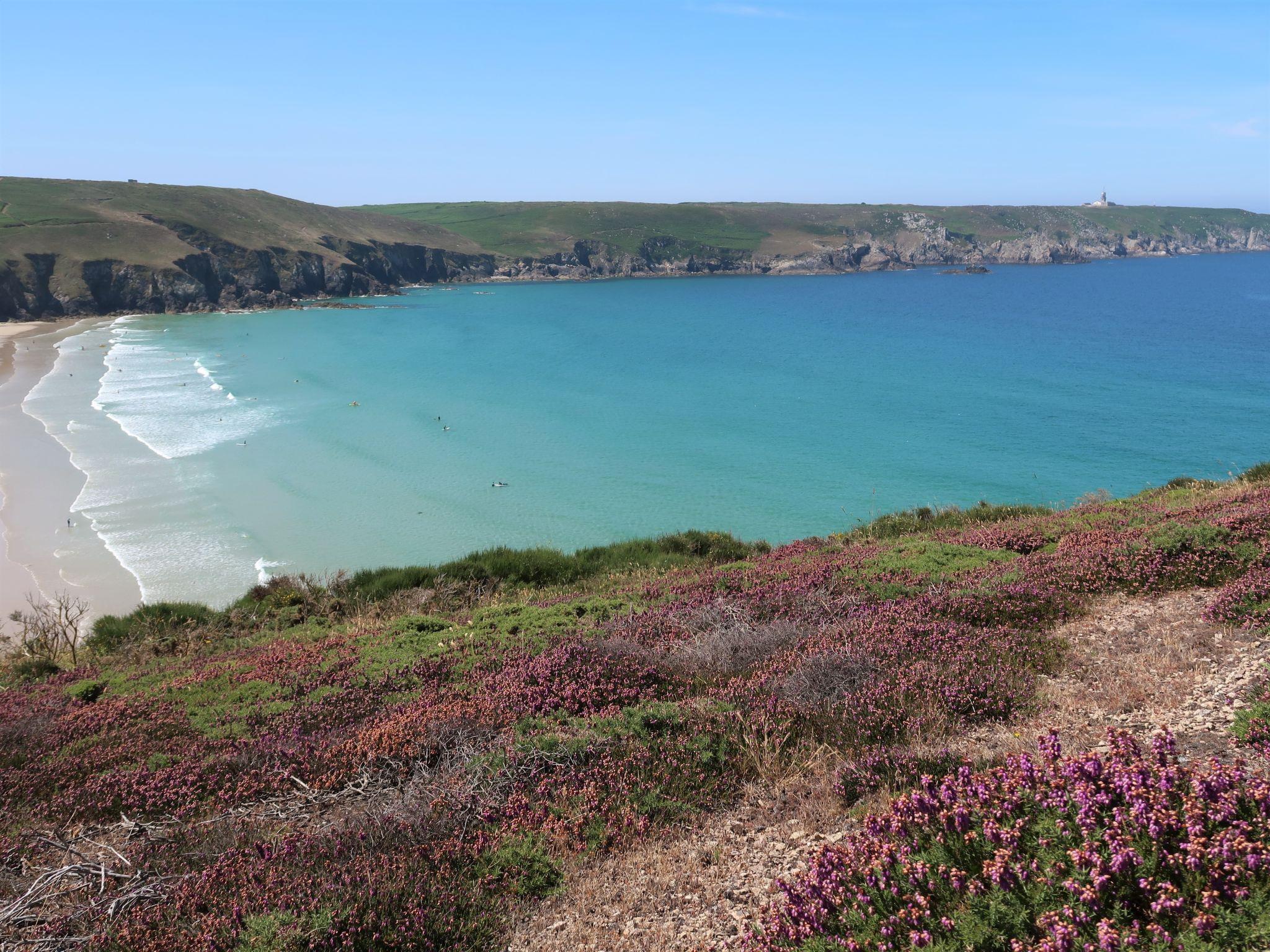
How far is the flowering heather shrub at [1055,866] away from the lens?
11.4 feet

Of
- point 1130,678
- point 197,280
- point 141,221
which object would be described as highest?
point 141,221

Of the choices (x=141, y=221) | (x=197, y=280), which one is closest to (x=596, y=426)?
(x=197, y=280)

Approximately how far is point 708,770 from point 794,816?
0.92m

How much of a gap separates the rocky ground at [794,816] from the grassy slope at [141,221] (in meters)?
141

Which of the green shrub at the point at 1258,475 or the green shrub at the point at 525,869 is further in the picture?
the green shrub at the point at 1258,475

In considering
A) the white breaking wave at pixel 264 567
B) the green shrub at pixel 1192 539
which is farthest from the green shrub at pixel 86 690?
the white breaking wave at pixel 264 567

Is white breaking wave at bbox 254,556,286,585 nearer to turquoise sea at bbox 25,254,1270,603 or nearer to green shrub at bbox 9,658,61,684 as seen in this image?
turquoise sea at bbox 25,254,1270,603

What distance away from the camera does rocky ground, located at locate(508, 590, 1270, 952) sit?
4879 millimetres

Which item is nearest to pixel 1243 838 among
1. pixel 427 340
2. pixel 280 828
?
pixel 280 828

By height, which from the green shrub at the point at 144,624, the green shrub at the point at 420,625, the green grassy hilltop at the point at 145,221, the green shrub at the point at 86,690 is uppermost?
the green grassy hilltop at the point at 145,221

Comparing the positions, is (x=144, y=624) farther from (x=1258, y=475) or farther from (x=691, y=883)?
(x=1258, y=475)

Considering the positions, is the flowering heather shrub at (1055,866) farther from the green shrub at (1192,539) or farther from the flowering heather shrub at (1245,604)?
the green shrub at (1192,539)

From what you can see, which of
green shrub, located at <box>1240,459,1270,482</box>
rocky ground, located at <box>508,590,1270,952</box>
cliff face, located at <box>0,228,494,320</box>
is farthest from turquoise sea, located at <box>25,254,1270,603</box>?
rocky ground, located at <box>508,590,1270,952</box>

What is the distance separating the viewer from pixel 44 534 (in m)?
31.1
